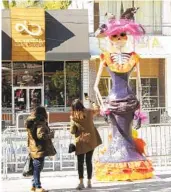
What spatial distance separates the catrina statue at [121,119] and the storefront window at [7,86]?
1785 centimetres

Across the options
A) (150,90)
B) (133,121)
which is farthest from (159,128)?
(150,90)

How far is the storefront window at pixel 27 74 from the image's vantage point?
26.9m

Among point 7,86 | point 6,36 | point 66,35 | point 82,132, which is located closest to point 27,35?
point 6,36

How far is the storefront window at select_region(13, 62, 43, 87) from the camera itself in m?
26.9

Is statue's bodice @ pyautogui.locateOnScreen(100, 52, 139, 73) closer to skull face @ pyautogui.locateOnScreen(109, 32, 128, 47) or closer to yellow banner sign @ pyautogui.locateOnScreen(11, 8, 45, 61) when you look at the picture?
skull face @ pyautogui.locateOnScreen(109, 32, 128, 47)

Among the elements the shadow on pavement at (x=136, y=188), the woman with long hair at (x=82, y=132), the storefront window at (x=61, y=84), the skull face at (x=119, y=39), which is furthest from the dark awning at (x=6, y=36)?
the shadow on pavement at (x=136, y=188)

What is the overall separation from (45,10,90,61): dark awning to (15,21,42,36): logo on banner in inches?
19.6

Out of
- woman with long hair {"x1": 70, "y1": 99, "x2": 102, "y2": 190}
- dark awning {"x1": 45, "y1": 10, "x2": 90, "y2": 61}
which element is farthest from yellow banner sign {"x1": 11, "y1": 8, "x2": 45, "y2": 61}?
woman with long hair {"x1": 70, "y1": 99, "x2": 102, "y2": 190}

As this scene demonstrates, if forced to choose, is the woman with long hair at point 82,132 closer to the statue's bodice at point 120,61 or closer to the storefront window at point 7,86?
the statue's bodice at point 120,61

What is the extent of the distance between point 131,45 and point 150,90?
19129 millimetres

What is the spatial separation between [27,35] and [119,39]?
16.3 metres

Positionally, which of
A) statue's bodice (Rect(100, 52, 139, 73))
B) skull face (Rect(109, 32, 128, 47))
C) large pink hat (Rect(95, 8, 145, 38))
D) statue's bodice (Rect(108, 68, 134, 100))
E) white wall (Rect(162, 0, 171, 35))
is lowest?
statue's bodice (Rect(108, 68, 134, 100))

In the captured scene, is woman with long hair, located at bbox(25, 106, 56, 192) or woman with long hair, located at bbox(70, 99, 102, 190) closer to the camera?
woman with long hair, located at bbox(25, 106, 56, 192)

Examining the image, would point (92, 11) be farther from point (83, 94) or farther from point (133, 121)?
point (133, 121)
